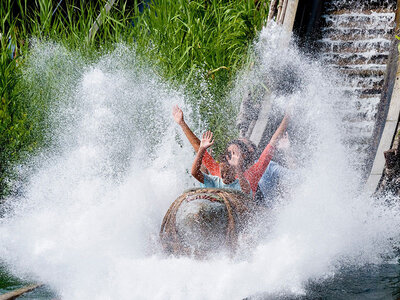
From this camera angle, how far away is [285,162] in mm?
5477

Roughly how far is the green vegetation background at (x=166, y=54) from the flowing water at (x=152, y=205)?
162 mm

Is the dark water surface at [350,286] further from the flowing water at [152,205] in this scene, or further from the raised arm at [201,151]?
the raised arm at [201,151]

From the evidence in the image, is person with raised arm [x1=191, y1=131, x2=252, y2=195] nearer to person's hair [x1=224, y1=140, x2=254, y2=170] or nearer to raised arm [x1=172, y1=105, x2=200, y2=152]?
person's hair [x1=224, y1=140, x2=254, y2=170]

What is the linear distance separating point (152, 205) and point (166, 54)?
111 inches

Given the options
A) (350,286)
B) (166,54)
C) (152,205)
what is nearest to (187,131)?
(152,205)

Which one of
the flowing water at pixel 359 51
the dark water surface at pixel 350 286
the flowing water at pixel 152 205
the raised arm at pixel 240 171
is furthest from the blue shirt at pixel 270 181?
the flowing water at pixel 359 51

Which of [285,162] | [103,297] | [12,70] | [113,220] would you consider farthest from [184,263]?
[12,70]

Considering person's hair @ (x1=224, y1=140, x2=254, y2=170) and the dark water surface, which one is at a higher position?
person's hair @ (x1=224, y1=140, x2=254, y2=170)

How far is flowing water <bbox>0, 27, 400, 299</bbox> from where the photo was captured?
4.20 metres

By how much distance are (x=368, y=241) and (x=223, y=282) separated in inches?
67.0

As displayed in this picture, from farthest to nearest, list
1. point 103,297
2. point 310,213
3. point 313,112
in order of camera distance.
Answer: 1. point 313,112
2. point 310,213
3. point 103,297

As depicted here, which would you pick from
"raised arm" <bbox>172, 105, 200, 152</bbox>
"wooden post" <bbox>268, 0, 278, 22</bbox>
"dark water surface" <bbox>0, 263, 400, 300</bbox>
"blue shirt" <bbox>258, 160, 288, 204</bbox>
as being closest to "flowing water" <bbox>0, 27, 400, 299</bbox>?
"dark water surface" <bbox>0, 263, 400, 300</bbox>

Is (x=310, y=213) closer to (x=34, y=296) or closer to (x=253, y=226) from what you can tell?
(x=253, y=226)

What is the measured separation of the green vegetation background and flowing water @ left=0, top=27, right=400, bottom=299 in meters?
0.16
